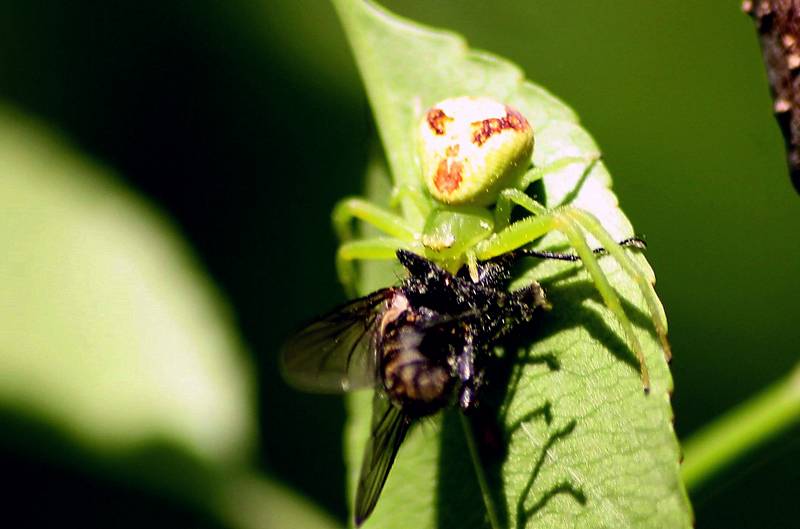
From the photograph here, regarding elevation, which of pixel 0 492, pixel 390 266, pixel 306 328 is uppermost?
pixel 390 266

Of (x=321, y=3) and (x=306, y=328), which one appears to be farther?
(x=321, y=3)

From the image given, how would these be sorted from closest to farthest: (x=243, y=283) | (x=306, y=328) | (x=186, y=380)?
1. (x=306, y=328)
2. (x=186, y=380)
3. (x=243, y=283)

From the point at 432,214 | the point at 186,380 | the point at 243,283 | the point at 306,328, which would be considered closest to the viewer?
the point at 306,328

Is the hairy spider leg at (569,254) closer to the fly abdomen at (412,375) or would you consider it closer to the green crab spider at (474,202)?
the green crab spider at (474,202)

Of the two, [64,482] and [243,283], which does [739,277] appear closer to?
[243,283]

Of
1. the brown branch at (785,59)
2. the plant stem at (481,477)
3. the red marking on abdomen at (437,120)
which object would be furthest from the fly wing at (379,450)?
the brown branch at (785,59)

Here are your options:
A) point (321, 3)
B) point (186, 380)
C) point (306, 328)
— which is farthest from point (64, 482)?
point (321, 3)

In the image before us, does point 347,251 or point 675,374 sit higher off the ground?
point 347,251
